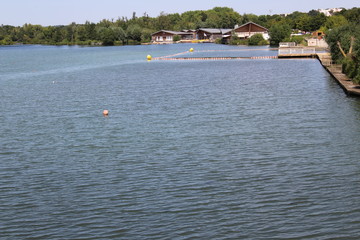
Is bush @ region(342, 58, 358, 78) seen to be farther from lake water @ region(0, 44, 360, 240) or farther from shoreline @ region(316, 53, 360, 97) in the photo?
lake water @ region(0, 44, 360, 240)

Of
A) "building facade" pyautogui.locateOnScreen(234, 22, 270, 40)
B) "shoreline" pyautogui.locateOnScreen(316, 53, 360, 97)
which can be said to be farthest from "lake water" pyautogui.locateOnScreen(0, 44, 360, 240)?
"building facade" pyautogui.locateOnScreen(234, 22, 270, 40)

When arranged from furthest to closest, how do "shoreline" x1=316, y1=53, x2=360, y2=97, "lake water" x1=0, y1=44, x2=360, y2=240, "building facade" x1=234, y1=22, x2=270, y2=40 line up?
1. "building facade" x1=234, y1=22, x2=270, y2=40
2. "shoreline" x1=316, y1=53, x2=360, y2=97
3. "lake water" x1=0, y1=44, x2=360, y2=240

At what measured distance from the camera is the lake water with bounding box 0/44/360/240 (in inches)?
619

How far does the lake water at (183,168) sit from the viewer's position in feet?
51.6

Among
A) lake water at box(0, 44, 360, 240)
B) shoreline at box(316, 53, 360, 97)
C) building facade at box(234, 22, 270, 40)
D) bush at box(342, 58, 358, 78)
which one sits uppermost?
building facade at box(234, 22, 270, 40)

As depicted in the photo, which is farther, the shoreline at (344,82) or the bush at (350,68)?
the bush at (350,68)

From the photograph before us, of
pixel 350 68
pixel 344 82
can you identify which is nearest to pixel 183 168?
pixel 344 82

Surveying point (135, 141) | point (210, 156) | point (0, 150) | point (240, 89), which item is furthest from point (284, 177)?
point (240, 89)

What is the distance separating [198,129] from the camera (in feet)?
95.9

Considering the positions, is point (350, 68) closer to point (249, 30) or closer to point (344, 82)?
point (344, 82)

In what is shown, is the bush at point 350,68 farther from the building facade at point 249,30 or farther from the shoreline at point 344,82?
the building facade at point 249,30

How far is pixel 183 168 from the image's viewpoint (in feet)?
70.4

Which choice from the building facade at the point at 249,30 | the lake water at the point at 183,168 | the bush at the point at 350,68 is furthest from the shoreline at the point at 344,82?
the building facade at the point at 249,30

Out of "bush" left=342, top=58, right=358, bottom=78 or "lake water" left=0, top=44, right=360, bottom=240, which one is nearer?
"lake water" left=0, top=44, right=360, bottom=240
